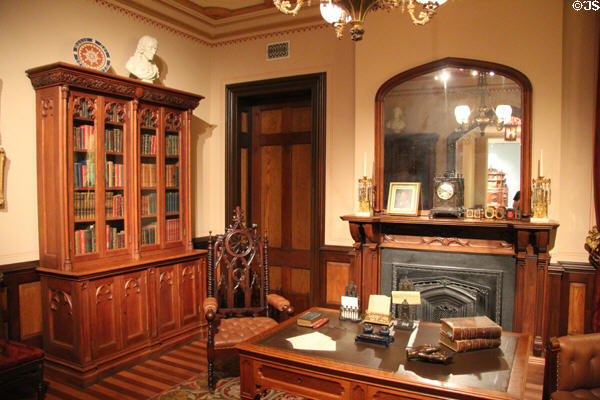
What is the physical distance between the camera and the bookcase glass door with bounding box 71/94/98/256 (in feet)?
10.5

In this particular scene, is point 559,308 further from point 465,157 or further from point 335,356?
point 335,356

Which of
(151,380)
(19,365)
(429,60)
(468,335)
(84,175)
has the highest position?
(429,60)

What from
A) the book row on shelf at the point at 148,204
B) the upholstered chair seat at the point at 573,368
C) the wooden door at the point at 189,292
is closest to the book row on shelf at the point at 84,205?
the book row on shelf at the point at 148,204

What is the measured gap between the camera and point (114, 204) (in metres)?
3.48

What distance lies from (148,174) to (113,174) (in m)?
0.35

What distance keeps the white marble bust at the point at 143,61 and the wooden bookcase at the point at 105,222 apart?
219mm

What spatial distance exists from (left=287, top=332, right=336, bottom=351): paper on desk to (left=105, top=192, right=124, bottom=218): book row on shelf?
1936 mm

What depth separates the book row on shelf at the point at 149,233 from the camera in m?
3.72

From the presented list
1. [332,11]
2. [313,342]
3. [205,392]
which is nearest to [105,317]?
[205,392]

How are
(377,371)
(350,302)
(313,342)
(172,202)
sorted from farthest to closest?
1. (172,202)
2. (350,302)
3. (313,342)
4. (377,371)

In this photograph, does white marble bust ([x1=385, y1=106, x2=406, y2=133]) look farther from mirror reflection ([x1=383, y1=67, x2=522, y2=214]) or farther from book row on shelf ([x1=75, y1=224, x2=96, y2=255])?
book row on shelf ([x1=75, y1=224, x2=96, y2=255])

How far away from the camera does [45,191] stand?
127 inches

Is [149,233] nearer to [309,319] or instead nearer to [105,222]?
[105,222]

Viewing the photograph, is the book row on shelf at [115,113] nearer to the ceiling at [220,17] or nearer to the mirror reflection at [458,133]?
the ceiling at [220,17]
